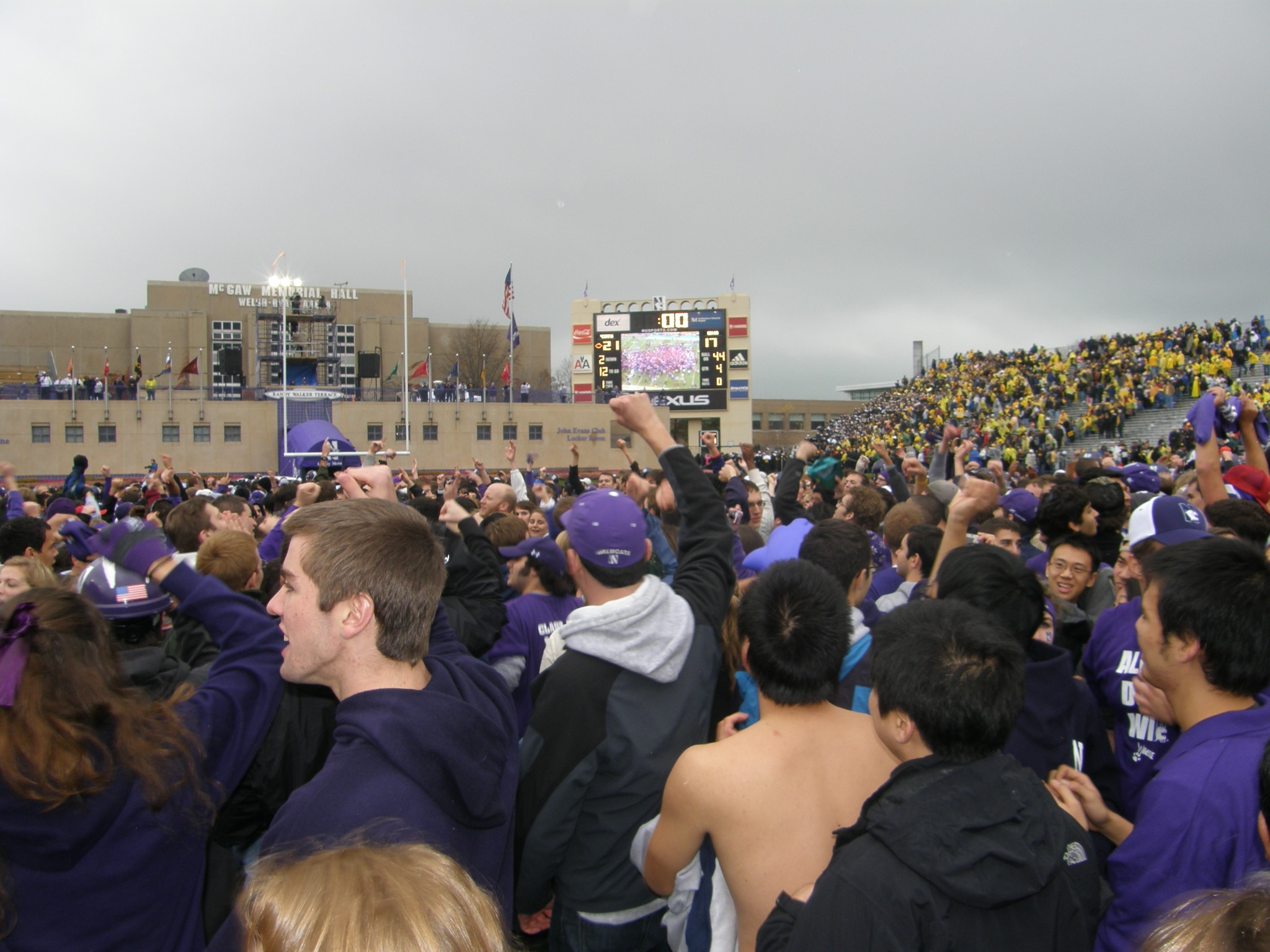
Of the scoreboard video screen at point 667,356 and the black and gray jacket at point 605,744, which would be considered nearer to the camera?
the black and gray jacket at point 605,744

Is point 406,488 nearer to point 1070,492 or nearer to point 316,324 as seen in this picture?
point 1070,492

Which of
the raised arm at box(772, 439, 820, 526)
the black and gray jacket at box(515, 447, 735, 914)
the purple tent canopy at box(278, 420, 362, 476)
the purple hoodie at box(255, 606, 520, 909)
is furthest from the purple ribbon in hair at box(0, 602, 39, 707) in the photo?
the purple tent canopy at box(278, 420, 362, 476)

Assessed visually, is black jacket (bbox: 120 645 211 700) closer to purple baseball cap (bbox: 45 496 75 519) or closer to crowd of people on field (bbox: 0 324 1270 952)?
crowd of people on field (bbox: 0 324 1270 952)

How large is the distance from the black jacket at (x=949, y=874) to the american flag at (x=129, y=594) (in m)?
2.44

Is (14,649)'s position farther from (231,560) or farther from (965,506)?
(965,506)

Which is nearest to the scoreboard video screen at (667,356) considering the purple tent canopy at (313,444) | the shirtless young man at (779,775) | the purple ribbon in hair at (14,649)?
the purple tent canopy at (313,444)

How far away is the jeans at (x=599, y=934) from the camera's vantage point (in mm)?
2729

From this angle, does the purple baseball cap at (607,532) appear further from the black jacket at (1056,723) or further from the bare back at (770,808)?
the black jacket at (1056,723)

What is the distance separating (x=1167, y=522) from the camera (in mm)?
3924

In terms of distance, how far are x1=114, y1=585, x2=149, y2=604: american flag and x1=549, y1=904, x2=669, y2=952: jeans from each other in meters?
1.87

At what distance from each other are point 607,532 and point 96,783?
5.39 ft

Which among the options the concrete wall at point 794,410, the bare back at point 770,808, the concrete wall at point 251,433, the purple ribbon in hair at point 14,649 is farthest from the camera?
the concrete wall at point 794,410

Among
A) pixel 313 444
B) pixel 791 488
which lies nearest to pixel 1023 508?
pixel 791 488

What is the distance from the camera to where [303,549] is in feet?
6.45
